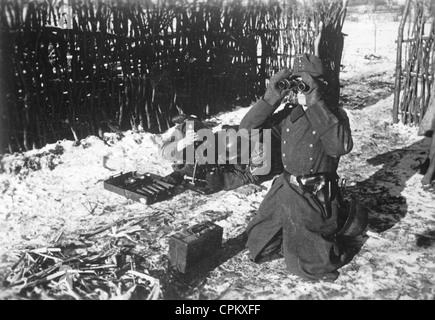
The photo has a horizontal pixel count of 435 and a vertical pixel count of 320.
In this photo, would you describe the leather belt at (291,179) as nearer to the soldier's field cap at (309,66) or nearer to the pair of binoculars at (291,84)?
the pair of binoculars at (291,84)

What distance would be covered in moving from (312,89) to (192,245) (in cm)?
181

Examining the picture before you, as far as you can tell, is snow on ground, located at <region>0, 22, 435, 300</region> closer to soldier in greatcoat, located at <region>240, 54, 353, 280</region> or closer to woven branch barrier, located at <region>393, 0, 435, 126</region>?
soldier in greatcoat, located at <region>240, 54, 353, 280</region>

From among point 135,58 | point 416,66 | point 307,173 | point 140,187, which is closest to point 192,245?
point 307,173

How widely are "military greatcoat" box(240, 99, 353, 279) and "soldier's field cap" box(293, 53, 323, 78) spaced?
279 millimetres

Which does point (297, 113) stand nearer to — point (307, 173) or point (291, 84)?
point (291, 84)

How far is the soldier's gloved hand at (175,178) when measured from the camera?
5773mm

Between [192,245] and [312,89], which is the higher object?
[312,89]

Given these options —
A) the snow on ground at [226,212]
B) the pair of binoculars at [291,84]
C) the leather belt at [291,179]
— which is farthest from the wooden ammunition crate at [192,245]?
the pair of binoculars at [291,84]

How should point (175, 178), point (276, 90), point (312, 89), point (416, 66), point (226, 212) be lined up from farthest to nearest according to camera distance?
point (416, 66) → point (175, 178) → point (226, 212) → point (276, 90) → point (312, 89)

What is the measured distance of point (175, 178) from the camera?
5.85m

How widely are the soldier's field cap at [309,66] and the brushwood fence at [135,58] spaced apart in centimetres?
260

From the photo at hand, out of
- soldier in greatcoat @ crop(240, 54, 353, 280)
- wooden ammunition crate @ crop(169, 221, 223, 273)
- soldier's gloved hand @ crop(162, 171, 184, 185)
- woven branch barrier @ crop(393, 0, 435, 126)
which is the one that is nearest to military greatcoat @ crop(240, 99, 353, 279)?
soldier in greatcoat @ crop(240, 54, 353, 280)

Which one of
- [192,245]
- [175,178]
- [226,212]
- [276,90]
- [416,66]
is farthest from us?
[416,66]

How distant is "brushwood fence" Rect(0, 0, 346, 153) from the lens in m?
5.97
